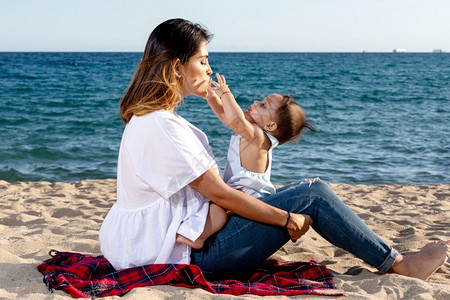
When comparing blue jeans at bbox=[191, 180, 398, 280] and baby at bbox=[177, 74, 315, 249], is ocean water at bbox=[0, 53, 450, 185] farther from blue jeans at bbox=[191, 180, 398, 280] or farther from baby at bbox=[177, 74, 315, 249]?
blue jeans at bbox=[191, 180, 398, 280]

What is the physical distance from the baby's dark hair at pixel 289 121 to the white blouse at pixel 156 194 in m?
0.73

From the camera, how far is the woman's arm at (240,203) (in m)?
2.73

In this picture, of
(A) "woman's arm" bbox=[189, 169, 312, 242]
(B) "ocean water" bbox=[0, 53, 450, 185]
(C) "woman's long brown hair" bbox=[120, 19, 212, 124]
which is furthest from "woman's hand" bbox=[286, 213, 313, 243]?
(B) "ocean water" bbox=[0, 53, 450, 185]

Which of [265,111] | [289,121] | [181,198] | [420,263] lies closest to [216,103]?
[265,111]

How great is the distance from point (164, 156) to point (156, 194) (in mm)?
225

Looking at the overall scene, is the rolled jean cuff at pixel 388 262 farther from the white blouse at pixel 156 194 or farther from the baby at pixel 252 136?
the white blouse at pixel 156 194

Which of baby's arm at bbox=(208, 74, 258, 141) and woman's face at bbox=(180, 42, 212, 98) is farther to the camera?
baby's arm at bbox=(208, 74, 258, 141)

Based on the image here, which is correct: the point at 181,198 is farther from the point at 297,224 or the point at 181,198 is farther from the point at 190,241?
the point at 297,224

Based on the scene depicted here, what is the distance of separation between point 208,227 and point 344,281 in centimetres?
90

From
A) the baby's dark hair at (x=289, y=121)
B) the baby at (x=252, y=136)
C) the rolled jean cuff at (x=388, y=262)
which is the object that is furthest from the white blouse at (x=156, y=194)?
the rolled jean cuff at (x=388, y=262)

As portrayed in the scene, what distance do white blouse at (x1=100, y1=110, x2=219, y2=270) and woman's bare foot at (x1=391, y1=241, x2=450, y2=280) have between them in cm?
121

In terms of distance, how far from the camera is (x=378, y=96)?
20.1m

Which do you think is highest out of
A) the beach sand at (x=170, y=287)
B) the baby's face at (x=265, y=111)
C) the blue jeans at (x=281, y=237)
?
the baby's face at (x=265, y=111)

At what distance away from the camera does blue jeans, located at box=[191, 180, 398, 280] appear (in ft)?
9.37
